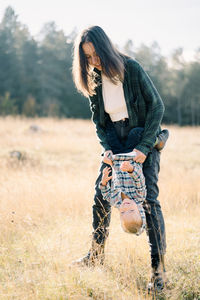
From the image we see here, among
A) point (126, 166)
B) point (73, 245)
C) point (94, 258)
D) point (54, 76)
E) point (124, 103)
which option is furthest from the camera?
point (54, 76)

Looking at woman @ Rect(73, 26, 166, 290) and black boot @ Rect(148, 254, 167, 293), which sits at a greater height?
woman @ Rect(73, 26, 166, 290)

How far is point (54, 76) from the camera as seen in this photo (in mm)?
32938

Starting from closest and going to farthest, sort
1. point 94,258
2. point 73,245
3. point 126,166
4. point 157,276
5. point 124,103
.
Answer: point 126,166
point 157,276
point 124,103
point 94,258
point 73,245

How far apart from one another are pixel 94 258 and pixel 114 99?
1.32 meters

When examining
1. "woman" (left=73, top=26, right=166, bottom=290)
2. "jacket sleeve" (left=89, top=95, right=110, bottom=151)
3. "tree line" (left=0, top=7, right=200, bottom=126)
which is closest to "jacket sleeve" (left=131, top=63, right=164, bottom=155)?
"woman" (left=73, top=26, right=166, bottom=290)

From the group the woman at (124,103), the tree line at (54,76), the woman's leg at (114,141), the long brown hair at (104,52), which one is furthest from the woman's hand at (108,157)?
the tree line at (54,76)

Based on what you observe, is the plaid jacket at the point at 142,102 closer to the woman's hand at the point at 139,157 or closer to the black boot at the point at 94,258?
the woman's hand at the point at 139,157

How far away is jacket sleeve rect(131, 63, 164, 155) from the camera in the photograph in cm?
239

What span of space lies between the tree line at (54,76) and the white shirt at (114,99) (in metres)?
23.3

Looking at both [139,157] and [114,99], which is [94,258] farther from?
[114,99]

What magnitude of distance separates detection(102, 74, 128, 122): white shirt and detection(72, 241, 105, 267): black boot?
1063mm

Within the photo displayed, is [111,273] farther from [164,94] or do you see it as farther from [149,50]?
[149,50]

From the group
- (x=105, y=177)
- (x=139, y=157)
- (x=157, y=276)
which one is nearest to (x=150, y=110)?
(x=139, y=157)

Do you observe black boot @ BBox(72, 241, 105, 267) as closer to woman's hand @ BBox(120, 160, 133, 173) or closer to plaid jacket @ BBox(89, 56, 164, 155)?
woman's hand @ BBox(120, 160, 133, 173)
